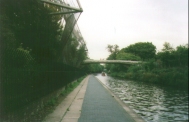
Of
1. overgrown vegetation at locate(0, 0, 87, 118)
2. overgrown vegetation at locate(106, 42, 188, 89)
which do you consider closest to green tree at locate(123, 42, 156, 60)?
overgrown vegetation at locate(106, 42, 188, 89)

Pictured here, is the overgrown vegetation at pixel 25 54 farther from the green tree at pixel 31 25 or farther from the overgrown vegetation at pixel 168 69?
the overgrown vegetation at pixel 168 69

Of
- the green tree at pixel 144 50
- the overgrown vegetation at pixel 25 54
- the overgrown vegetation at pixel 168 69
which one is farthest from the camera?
the green tree at pixel 144 50

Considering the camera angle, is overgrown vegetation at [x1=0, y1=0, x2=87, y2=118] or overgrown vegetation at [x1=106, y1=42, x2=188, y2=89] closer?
overgrown vegetation at [x1=0, y1=0, x2=87, y2=118]

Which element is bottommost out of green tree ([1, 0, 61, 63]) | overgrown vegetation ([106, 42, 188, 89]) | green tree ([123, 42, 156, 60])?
overgrown vegetation ([106, 42, 188, 89])

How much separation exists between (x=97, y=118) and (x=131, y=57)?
82558 millimetres

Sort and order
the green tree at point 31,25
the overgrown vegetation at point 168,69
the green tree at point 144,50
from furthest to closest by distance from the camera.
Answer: the green tree at point 144,50 → the overgrown vegetation at point 168,69 → the green tree at point 31,25

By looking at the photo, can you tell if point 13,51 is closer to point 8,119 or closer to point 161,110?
point 8,119

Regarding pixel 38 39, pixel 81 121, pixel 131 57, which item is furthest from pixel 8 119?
pixel 131 57

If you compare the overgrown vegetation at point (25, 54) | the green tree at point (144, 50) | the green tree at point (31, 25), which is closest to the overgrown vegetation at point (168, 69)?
the overgrown vegetation at point (25, 54)

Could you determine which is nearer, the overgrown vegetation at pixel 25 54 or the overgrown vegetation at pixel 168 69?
the overgrown vegetation at pixel 25 54

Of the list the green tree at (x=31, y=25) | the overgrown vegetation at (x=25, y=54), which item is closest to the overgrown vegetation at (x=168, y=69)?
the overgrown vegetation at (x=25, y=54)

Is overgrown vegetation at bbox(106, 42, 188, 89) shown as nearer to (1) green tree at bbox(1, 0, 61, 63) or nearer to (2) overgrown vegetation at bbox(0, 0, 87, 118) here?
(2) overgrown vegetation at bbox(0, 0, 87, 118)

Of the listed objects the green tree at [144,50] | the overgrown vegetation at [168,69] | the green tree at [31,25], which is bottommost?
the overgrown vegetation at [168,69]

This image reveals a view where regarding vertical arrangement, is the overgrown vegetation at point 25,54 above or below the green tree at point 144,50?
below
